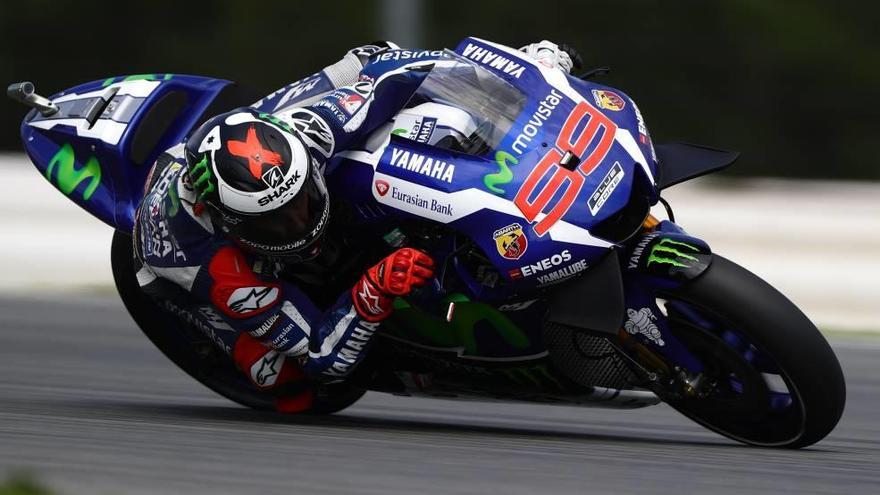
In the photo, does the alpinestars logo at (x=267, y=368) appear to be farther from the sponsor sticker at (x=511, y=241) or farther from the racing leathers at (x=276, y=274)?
the sponsor sticker at (x=511, y=241)

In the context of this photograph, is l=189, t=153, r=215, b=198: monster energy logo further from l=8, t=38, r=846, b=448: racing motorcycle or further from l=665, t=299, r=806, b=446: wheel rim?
l=665, t=299, r=806, b=446: wheel rim

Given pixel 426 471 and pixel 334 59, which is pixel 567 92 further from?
pixel 334 59

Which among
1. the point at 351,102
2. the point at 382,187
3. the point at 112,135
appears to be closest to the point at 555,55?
the point at 351,102

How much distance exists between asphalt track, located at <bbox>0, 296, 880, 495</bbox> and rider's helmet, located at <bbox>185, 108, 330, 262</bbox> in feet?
2.03

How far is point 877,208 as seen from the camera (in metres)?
8.29

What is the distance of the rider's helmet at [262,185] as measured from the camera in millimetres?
4262

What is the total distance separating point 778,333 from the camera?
4.22 m

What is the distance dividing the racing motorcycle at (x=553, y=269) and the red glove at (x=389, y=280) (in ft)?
0.39

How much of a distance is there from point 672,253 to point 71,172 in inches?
87.5

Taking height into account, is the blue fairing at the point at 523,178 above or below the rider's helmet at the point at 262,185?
above

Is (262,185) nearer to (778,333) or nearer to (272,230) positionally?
(272,230)

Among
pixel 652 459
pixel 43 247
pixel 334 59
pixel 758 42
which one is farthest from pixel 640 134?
pixel 334 59

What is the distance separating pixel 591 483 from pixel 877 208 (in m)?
4.94

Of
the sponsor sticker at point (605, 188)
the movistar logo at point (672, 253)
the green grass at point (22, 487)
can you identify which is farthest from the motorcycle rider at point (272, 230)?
the green grass at point (22, 487)
